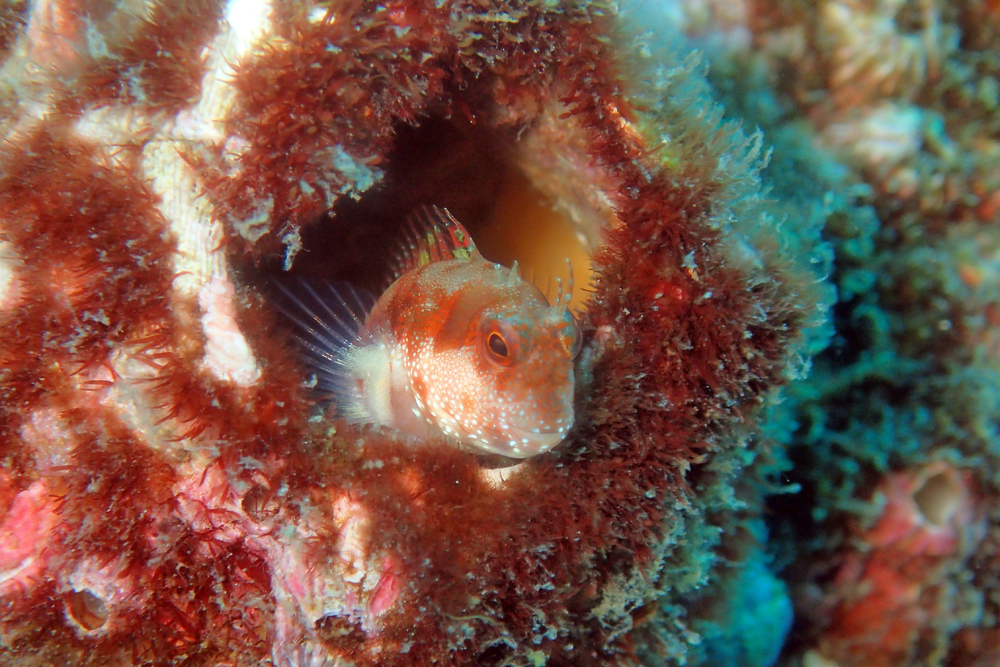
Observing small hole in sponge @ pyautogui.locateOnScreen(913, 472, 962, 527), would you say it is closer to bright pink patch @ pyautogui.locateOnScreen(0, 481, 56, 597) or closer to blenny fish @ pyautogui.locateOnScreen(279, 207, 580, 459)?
blenny fish @ pyautogui.locateOnScreen(279, 207, 580, 459)

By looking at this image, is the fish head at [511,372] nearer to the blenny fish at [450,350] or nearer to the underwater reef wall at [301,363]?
the blenny fish at [450,350]

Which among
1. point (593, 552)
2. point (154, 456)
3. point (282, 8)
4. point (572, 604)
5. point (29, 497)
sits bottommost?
point (572, 604)

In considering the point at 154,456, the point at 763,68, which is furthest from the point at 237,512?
the point at 763,68

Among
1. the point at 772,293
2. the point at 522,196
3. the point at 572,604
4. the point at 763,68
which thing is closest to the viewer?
the point at 772,293

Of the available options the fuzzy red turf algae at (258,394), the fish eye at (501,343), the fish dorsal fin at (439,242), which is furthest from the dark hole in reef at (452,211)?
the fish eye at (501,343)

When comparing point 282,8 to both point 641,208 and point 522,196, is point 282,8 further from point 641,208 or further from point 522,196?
point 522,196

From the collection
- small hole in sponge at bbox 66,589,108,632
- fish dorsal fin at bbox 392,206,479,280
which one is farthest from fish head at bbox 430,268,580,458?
small hole in sponge at bbox 66,589,108,632

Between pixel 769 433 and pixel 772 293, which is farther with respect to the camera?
pixel 769 433
